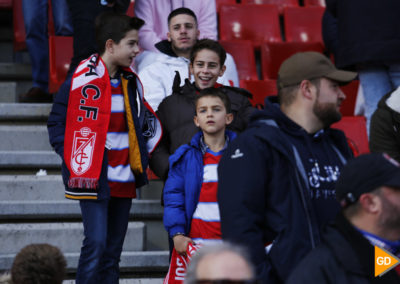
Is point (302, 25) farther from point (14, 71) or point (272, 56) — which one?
point (14, 71)

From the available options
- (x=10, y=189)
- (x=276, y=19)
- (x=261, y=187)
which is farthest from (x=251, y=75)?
(x=261, y=187)

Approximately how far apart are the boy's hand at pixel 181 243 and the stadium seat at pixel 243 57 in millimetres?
3248

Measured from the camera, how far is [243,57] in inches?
267

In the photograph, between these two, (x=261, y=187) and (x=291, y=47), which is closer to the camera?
(x=261, y=187)

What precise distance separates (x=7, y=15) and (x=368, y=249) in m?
5.64

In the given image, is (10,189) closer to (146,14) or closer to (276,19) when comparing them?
(146,14)

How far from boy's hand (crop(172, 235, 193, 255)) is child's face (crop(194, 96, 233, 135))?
0.57 m

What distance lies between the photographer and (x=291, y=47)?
7.03 m

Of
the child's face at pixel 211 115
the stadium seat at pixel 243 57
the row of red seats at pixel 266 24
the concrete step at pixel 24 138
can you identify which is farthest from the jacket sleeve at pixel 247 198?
the row of red seats at pixel 266 24

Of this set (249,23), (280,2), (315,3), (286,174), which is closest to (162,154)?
(286,174)

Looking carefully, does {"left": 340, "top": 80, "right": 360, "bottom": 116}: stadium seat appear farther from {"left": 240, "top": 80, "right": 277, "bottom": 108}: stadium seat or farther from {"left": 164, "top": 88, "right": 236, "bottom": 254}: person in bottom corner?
{"left": 164, "top": 88, "right": 236, "bottom": 254}: person in bottom corner

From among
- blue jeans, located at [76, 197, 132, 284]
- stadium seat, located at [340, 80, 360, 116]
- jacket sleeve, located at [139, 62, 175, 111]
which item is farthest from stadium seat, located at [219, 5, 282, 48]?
blue jeans, located at [76, 197, 132, 284]

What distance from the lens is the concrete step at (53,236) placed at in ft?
15.3

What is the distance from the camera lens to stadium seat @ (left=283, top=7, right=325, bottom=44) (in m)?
7.63
